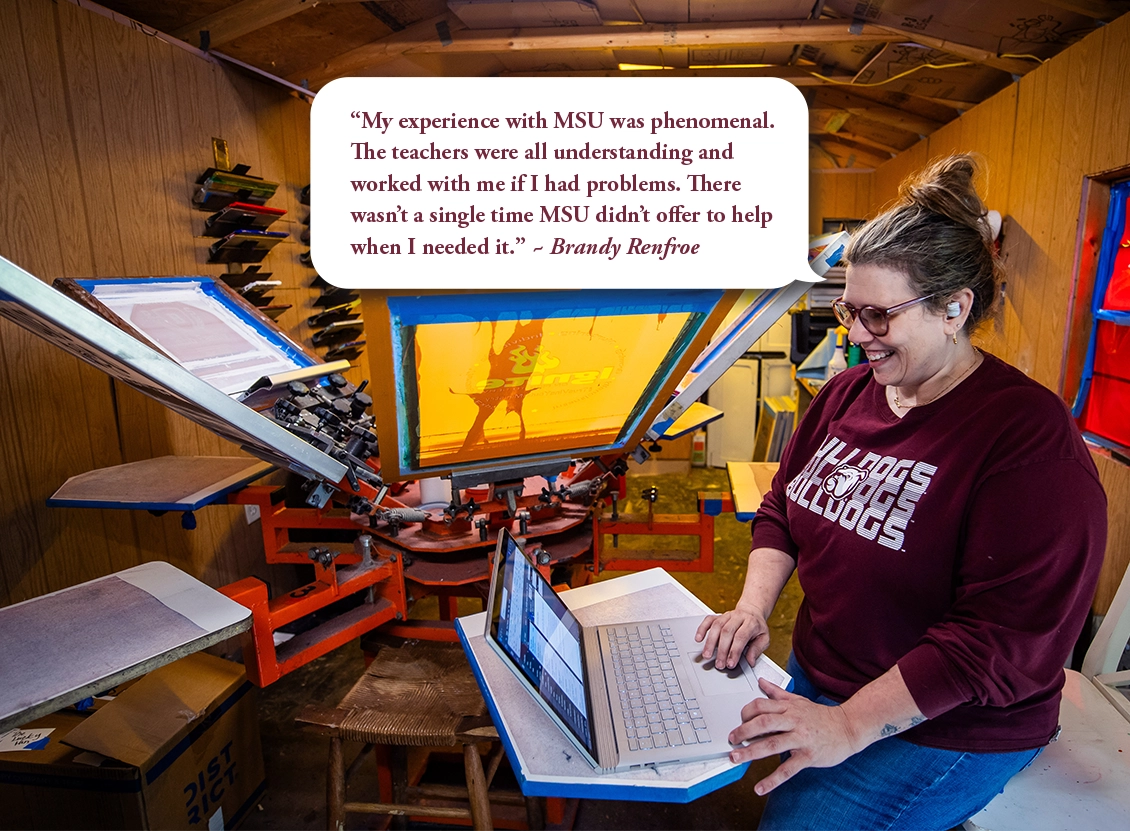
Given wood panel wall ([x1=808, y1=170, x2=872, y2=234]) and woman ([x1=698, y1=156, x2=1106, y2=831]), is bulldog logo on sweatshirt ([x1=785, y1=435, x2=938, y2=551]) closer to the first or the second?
woman ([x1=698, y1=156, x2=1106, y2=831])

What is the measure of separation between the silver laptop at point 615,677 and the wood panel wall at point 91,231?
166 centimetres

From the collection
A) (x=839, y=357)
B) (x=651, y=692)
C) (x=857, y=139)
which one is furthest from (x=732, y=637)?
(x=857, y=139)

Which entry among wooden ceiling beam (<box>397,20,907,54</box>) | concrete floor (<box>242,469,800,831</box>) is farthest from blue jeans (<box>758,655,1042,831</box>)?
wooden ceiling beam (<box>397,20,907,54</box>)

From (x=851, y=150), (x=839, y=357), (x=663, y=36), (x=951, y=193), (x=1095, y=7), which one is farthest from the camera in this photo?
(x=851, y=150)

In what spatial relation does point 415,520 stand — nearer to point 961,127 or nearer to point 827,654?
point 827,654

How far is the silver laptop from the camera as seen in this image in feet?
3.09

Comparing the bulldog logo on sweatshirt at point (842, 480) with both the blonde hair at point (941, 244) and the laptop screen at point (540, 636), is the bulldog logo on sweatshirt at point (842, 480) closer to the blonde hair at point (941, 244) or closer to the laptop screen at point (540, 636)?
the blonde hair at point (941, 244)

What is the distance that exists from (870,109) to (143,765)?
4626 mm

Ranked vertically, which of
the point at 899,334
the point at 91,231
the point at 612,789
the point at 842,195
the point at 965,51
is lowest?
the point at 612,789

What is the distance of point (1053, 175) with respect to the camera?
2461mm

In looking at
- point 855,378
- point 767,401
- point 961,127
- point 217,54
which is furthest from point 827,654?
Result: point 767,401

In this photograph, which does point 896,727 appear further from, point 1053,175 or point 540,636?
point 1053,175

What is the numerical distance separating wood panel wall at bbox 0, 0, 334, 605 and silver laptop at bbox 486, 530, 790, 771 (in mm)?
1659

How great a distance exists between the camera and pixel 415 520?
168 centimetres
